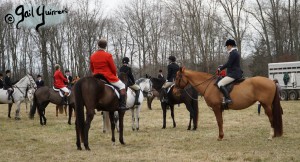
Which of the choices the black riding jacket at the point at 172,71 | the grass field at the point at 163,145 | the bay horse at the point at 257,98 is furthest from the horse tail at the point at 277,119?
the black riding jacket at the point at 172,71

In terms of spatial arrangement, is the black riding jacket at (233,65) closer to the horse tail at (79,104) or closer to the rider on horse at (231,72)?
the rider on horse at (231,72)

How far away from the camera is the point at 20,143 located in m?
11.2

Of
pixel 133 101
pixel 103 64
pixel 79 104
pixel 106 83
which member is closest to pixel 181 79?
pixel 133 101

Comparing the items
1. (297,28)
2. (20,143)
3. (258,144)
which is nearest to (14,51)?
(297,28)

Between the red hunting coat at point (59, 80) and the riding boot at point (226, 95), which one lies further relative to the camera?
the red hunting coat at point (59, 80)

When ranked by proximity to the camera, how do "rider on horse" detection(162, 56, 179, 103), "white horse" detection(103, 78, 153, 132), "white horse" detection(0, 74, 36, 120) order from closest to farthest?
"white horse" detection(103, 78, 153, 132) < "rider on horse" detection(162, 56, 179, 103) < "white horse" detection(0, 74, 36, 120)

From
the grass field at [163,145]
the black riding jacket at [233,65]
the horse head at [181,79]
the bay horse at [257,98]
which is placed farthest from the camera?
the horse head at [181,79]

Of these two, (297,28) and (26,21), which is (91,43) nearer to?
(26,21)

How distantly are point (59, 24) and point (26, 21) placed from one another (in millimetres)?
4332

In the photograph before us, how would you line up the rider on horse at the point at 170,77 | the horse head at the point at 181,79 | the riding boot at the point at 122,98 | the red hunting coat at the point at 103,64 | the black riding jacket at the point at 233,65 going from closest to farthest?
the red hunting coat at the point at 103,64
the riding boot at the point at 122,98
the black riding jacket at the point at 233,65
the horse head at the point at 181,79
the rider on horse at the point at 170,77

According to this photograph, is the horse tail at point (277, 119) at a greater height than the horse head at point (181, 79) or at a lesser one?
lesser

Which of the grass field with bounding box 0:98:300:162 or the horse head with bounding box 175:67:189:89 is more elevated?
the horse head with bounding box 175:67:189:89

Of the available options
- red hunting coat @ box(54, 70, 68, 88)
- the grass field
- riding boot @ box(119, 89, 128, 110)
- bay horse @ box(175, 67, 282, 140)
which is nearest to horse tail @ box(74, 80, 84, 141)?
the grass field

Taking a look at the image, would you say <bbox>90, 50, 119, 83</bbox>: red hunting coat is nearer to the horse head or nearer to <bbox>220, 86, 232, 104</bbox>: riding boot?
the horse head
